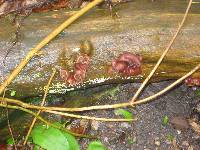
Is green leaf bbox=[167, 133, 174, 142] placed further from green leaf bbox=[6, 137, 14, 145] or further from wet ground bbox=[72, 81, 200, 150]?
green leaf bbox=[6, 137, 14, 145]

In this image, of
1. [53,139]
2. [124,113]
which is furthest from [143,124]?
[53,139]

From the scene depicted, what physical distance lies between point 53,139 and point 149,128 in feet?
4.81

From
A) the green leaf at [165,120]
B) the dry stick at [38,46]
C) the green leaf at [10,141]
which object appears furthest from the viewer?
the green leaf at [165,120]

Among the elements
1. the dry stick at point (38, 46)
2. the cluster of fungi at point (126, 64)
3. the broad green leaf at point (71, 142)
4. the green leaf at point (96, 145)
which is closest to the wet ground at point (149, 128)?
the green leaf at point (96, 145)

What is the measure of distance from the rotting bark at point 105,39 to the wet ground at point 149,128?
89 cm

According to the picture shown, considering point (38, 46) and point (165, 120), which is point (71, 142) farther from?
point (165, 120)

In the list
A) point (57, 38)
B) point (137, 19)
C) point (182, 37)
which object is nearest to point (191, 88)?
point (182, 37)

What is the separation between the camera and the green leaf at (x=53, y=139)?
149 inches

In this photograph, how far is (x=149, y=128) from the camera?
463 cm

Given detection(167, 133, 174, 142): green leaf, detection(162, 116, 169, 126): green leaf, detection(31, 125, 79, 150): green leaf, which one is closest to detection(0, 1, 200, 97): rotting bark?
detection(31, 125, 79, 150): green leaf

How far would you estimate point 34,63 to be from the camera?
365 centimetres

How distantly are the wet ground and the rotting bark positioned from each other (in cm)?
89

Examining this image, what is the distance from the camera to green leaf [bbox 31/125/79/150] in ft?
12.5

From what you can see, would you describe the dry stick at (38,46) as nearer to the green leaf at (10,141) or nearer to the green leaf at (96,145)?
the green leaf at (10,141)
